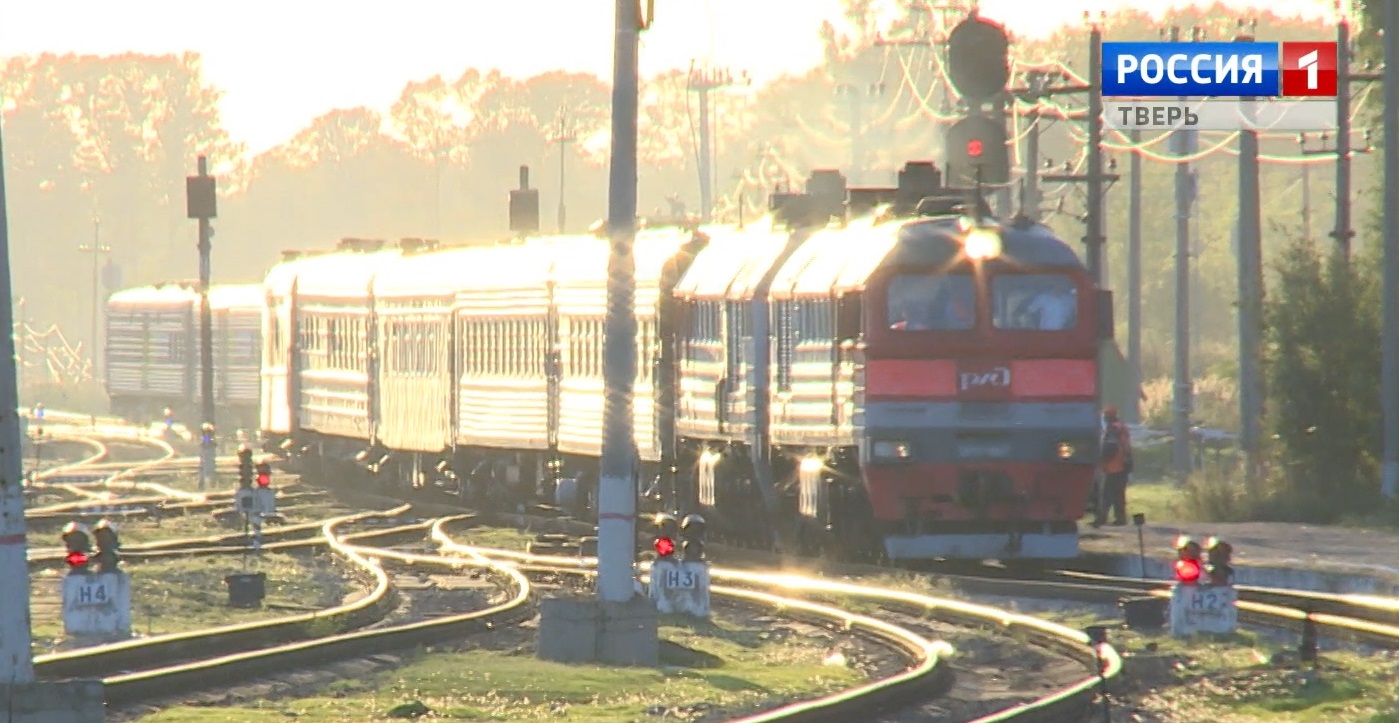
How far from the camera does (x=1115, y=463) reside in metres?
30.7

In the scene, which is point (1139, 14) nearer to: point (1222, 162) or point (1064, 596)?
point (1222, 162)

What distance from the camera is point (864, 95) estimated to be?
121688 mm

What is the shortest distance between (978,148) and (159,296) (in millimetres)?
40190

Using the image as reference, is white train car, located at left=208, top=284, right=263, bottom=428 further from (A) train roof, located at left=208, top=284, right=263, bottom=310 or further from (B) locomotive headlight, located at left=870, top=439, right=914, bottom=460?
(B) locomotive headlight, located at left=870, top=439, right=914, bottom=460

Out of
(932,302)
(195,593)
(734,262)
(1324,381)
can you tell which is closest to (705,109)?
(1324,381)

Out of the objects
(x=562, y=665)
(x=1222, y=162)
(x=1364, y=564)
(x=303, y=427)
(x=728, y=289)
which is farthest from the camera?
(x=1222, y=162)

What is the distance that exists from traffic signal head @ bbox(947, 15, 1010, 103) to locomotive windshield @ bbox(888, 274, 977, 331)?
14.9 meters

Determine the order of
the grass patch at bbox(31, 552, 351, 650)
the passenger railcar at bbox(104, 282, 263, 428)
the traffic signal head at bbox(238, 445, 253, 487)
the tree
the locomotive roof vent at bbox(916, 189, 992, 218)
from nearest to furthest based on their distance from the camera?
the grass patch at bbox(31, 552, 351, 650) → the locomotive roof vent at bbox(916, 189, 992, 218) → the traffic signal head at bbox(238, 445, 253, 487) → the tree → the passenger railcar at bbox(104, 282, 263, 428)

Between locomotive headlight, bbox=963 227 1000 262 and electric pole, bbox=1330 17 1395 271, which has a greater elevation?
electric pole, bbox=1330 17 1395 271

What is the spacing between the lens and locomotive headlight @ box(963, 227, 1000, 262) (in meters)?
23.5

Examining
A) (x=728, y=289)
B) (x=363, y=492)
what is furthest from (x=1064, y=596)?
(x=363, y=492)

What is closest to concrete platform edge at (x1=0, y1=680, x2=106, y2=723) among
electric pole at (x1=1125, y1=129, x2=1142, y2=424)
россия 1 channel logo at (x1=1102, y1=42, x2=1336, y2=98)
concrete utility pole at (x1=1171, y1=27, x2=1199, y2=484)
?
россия 1 channel logo at (x1=1102, y1=42, x2=1336, y2=98)

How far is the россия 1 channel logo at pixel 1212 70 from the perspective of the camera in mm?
39812

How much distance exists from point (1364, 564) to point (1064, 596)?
15.8 feet
